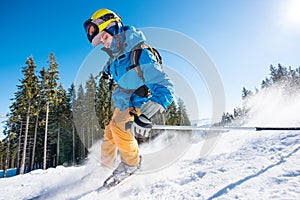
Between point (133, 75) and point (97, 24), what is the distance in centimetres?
103

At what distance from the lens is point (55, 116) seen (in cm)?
3031

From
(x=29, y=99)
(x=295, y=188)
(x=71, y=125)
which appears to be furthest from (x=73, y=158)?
(x=295, y=188)

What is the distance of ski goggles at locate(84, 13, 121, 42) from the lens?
307 centimetres

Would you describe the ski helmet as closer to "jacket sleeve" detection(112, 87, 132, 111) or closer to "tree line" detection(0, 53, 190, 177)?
"jacket sleeve" detection(112, 87, 132, 111)

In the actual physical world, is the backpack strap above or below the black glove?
above

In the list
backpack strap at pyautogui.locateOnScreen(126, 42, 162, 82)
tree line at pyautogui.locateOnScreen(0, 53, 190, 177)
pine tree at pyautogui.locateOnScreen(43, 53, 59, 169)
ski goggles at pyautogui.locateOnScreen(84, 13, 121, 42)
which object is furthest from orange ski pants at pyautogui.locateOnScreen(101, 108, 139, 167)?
pine tree at pyautogui.locateOnScreen(43, 53, 59, 169)

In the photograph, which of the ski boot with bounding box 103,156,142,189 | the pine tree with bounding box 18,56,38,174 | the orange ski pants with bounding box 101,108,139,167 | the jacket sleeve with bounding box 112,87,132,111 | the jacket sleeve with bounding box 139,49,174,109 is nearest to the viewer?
the jacket sleeve with bounding box 139,49,174,109

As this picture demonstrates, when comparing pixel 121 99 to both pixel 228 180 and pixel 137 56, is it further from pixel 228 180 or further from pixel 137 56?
pixel 228 180

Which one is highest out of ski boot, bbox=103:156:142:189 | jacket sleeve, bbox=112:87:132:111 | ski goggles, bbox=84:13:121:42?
ski goggles, bbox=84:13:121:42

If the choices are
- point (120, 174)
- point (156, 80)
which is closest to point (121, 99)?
point (156, 80)

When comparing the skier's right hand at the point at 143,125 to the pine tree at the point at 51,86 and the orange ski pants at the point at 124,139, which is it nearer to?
the orange ski pants at the point at 124,139

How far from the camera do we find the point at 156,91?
2504 millimetres

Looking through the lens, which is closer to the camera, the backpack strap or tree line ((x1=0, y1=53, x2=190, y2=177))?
the backpack strap

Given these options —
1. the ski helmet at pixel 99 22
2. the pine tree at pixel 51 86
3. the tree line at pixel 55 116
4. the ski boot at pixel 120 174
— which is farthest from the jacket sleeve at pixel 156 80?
the pine tree at pixel 51 86
